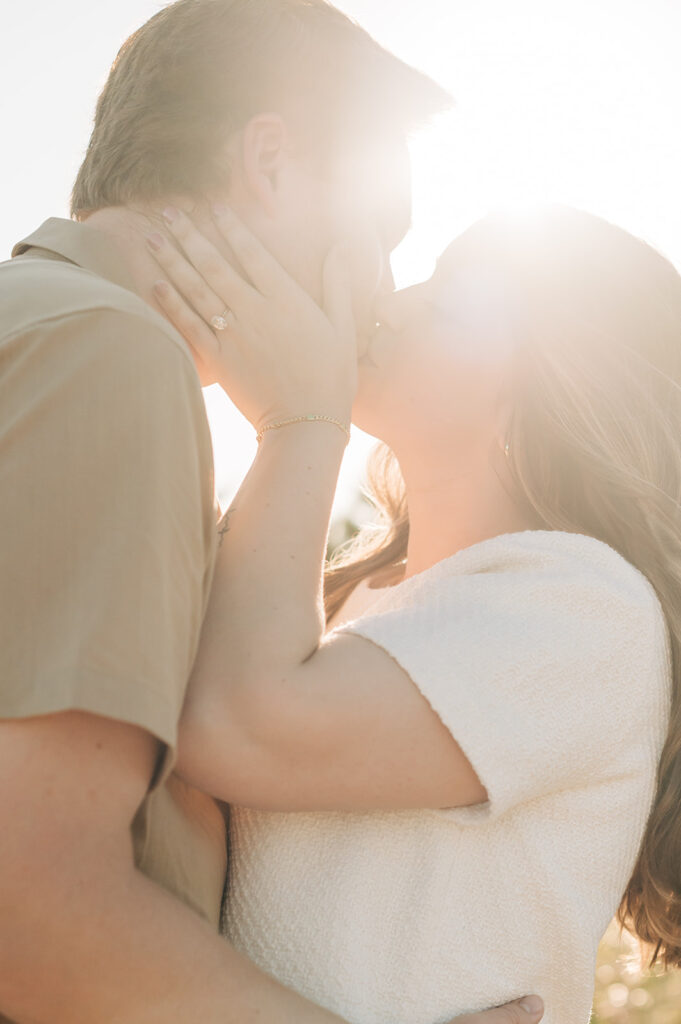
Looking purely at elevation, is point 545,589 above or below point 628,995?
above

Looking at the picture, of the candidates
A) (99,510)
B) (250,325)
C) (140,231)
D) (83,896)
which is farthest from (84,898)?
(140,231)

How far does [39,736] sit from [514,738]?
3.15 ft

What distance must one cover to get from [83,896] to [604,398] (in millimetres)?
1861

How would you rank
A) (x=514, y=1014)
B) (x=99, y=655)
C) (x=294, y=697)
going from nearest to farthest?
(x=99, y=655)
(x=294, y=697)
(x=514, y=1014)

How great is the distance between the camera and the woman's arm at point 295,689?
179 cm

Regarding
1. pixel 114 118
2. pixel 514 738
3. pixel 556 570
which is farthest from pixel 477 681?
pixel 114 118

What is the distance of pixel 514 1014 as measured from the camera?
2.10 meters

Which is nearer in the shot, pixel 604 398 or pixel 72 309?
pixel 72 309

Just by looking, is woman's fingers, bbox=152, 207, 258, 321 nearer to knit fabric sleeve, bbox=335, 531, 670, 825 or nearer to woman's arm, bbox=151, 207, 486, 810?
woman's arm, bbox=151, 207, 486, 810

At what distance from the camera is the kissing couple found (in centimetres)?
139

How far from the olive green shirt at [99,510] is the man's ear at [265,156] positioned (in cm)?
93

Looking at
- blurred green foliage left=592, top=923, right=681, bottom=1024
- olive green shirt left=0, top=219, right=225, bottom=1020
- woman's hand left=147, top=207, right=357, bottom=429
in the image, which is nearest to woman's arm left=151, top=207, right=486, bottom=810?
woman's hand left=147, top=207, right=357, bottom=429

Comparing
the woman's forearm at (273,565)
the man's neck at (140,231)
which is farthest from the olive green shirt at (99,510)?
the man's neck at (140,231)

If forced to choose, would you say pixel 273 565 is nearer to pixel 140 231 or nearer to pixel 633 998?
pixel 140 231
